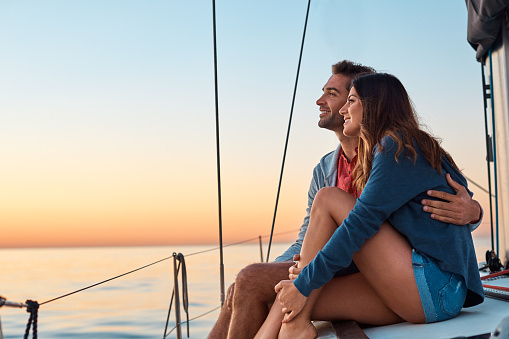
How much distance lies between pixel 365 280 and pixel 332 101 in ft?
2.85

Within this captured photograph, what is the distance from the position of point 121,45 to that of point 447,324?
504 cm

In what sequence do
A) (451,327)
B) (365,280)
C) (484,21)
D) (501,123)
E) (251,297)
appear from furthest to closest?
(501,123), (484,21), (251,297), (365,280), (451,327)

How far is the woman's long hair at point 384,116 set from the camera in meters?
1.14

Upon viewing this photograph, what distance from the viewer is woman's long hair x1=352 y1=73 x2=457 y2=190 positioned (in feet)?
3.75

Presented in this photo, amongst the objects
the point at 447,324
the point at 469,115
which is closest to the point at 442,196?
the point at 447,324

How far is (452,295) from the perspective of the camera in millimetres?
1098

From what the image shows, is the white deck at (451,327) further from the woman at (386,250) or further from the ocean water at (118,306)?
the ocean water at (118,306)

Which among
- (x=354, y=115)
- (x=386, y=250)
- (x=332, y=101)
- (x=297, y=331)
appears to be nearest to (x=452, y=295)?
(x=386, y=250)

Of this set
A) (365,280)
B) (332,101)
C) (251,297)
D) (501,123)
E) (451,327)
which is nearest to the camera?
(451,327)

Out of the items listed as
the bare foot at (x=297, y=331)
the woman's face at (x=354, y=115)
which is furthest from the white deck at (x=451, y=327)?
the woman's face at (x=354, y=115)

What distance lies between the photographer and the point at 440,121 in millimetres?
4340

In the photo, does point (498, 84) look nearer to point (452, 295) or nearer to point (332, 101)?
point (332, 101)

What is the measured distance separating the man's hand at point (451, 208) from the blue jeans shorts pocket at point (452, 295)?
11 cm

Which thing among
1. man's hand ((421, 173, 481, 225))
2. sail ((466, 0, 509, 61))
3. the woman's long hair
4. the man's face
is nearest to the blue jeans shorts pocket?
man's hand ((421, 173, 481, 225))
